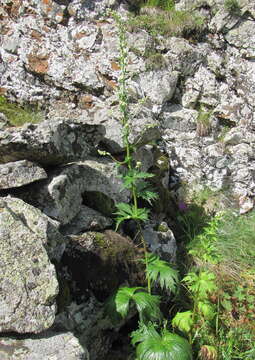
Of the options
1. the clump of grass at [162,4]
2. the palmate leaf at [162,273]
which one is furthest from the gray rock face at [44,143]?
the clump of grass at [162,4]

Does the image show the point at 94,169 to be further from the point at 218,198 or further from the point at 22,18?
the point at 22,18

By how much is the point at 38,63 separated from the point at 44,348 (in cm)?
491

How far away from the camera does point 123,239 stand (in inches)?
149

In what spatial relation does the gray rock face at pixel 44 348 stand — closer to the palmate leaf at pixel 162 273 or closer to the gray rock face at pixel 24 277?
the gray rock face at pixel 24 277

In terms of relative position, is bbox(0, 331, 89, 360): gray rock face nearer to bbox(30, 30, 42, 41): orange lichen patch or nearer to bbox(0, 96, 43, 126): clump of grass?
bbox(0, 96, 43, 126): clump of grass

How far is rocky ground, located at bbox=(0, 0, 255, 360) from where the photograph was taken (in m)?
2.68

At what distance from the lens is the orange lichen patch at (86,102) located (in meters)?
5.98

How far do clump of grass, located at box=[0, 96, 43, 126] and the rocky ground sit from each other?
0.15 m

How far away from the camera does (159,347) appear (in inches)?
106

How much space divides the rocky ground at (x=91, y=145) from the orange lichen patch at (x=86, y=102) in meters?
0.02

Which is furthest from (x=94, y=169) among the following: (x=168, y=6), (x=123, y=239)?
(x=168, y=6)

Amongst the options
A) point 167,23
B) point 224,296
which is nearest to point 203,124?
point 167,23

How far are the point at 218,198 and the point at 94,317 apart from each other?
3238 mm

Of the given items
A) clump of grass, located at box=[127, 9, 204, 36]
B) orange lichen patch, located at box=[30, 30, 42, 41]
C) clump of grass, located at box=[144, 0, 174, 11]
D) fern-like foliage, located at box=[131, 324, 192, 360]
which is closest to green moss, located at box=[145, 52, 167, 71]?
clump of grass, located at box=[127, 9, 204, 36]
